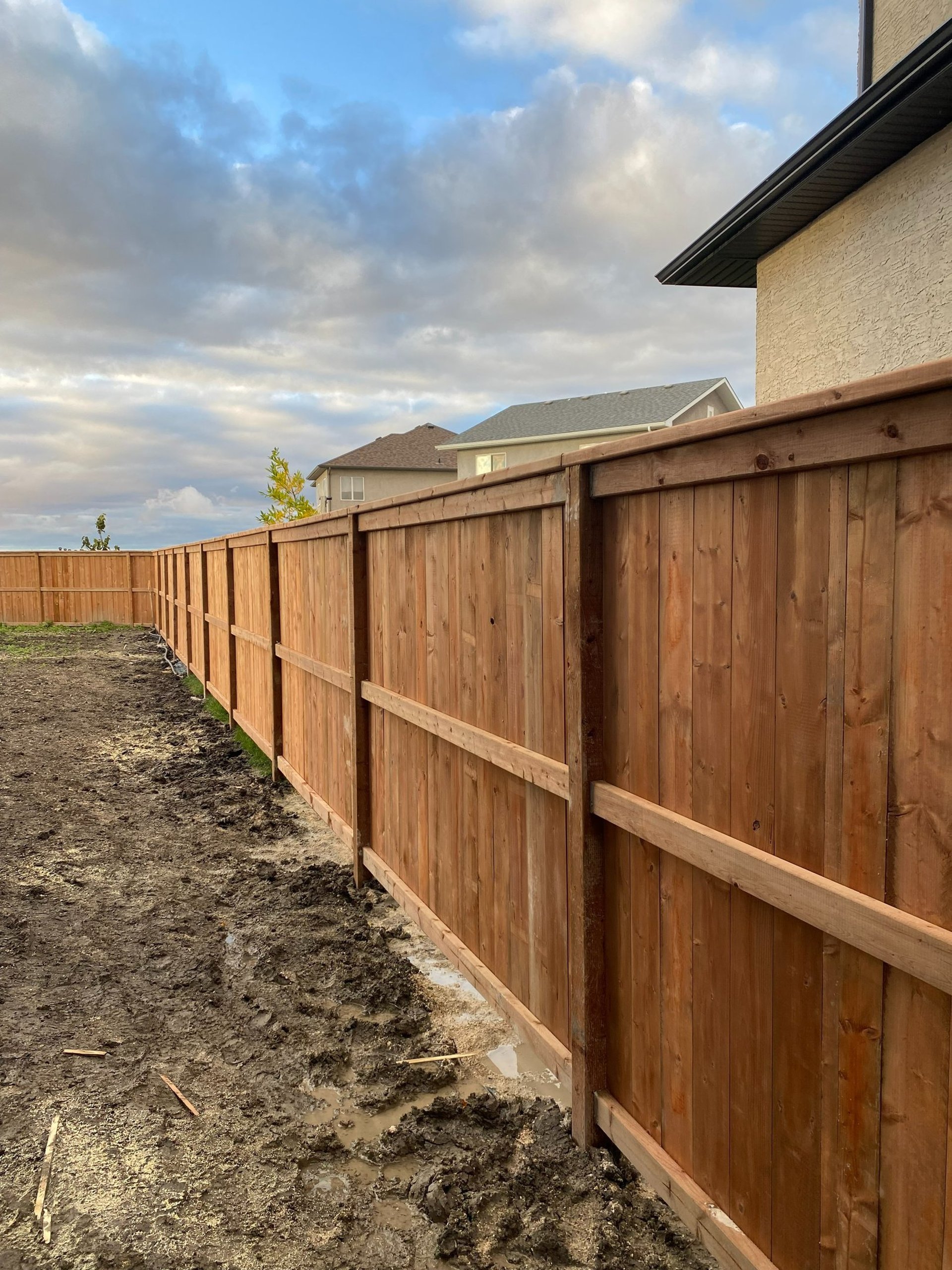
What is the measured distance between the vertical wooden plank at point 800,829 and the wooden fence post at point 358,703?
3734mm

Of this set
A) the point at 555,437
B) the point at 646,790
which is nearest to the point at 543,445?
the point at 555,437

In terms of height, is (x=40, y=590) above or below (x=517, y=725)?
above

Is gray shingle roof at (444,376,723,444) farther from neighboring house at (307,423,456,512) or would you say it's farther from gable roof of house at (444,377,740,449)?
neighboring house at (307,423,456,512)

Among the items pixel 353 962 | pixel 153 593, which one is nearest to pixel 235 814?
pixel 353 962

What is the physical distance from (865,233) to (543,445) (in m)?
22.1

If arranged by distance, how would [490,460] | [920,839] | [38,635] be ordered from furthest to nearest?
1. [490,460]
2. [38,635]
3. [920,839]

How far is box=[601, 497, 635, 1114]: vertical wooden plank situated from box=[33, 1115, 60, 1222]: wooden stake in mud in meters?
1.84

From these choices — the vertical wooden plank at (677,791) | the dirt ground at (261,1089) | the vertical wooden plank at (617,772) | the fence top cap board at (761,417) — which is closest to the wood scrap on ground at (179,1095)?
the dirt ground at (261,1089)

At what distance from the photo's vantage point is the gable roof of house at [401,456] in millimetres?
44406

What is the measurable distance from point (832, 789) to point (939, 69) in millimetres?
6587

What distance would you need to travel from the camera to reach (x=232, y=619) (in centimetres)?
1096

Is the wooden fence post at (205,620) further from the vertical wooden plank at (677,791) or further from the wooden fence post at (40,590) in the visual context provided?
the wooden fence post at (40,590)

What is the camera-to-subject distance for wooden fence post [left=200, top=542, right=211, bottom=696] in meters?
13.0

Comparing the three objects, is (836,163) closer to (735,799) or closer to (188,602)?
(735,799)
